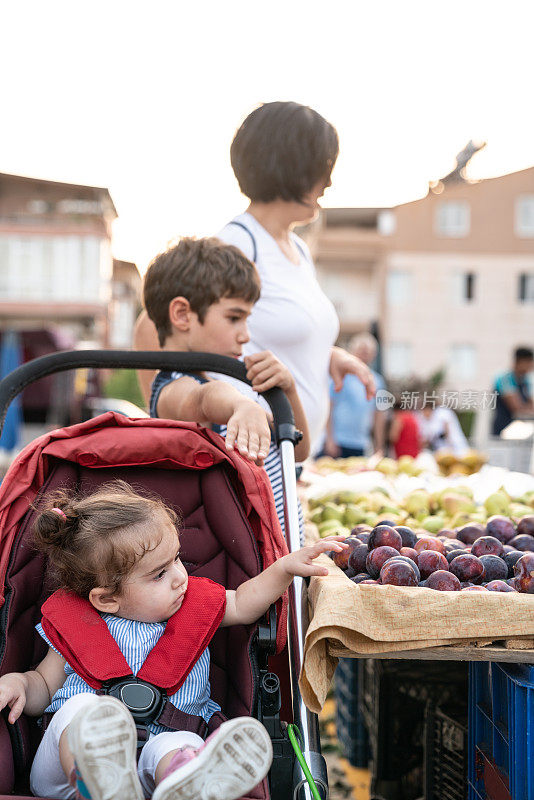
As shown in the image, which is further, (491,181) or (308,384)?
(491,181)

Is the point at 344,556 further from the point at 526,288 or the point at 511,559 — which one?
the point at 526,288

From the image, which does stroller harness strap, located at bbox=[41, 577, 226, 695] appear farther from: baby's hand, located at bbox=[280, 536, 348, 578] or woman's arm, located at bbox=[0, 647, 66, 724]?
baby's hand, located at bbox=[280, 536, 348, 578]

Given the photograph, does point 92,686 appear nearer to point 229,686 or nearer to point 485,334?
point 229,686

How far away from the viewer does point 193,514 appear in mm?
2371

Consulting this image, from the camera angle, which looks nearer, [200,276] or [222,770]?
[222,770]

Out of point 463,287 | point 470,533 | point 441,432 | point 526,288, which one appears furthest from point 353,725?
point 526,288

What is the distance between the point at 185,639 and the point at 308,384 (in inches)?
45.6

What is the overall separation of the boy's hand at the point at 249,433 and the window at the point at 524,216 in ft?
120

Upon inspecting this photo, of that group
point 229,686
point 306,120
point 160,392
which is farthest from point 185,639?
point 306,120

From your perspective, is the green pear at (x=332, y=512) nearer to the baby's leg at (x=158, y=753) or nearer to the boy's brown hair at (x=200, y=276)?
the boy's brown hair at (x=200, y=276)

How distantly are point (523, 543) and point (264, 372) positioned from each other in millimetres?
954

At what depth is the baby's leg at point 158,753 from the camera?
181cm

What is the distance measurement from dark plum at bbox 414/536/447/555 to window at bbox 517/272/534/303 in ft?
115

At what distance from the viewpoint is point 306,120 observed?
2.88m
